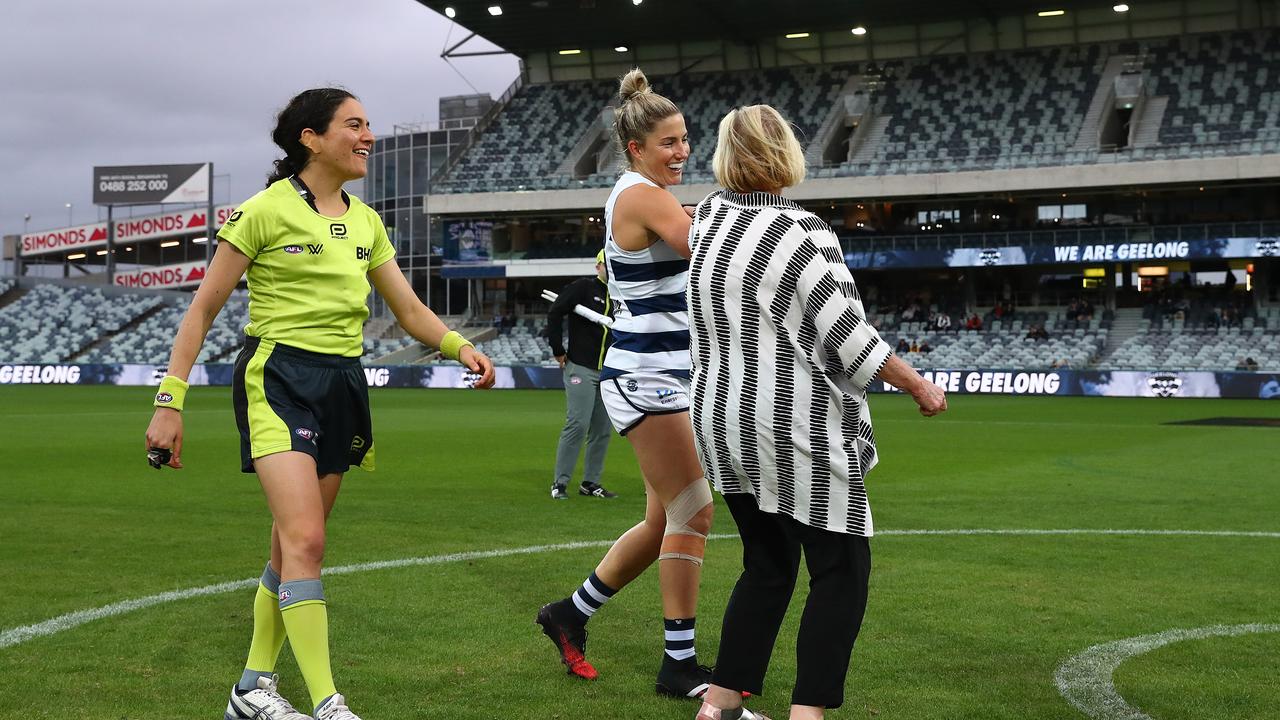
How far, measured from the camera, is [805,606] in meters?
3.98

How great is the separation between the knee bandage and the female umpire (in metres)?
0.88

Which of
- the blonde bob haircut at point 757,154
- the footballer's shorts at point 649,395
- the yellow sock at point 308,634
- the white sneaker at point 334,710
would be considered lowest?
the white sneaker at point 334,710

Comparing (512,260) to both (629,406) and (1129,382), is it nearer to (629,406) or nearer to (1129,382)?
(1129,382)

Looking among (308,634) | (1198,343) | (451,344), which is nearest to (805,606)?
(308,634)

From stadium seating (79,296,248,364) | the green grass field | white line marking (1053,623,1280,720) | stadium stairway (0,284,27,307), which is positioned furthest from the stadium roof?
white line marking (1053,623,1280,720)

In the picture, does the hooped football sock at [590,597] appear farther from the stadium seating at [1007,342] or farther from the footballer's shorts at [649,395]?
the stadium seating at [1007,342]

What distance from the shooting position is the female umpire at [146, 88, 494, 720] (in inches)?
170

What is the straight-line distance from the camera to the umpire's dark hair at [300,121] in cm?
459

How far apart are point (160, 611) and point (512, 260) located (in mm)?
51475

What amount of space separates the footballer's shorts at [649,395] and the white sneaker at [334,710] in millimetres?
1382

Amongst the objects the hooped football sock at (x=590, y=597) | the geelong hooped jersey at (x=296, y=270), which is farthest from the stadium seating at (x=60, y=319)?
the geelong hooped jersey at (x=296, y=270)

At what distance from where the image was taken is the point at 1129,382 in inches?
1348

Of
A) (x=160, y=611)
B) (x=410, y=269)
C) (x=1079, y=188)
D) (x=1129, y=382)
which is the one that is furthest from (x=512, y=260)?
(x=160, y=611)

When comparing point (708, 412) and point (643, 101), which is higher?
point (643, 101)
